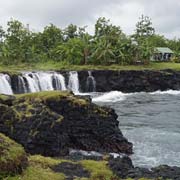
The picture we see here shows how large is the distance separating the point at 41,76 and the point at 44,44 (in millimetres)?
34397

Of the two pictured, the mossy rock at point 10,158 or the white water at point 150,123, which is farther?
the white water at point 150,123

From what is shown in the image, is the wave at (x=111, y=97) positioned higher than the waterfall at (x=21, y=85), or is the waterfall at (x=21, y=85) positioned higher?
the waterfall at (x=21, y=85)

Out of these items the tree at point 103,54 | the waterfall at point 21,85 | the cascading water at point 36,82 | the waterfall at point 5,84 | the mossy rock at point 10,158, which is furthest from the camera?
the tree at point 103,54

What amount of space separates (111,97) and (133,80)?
872 centimetres

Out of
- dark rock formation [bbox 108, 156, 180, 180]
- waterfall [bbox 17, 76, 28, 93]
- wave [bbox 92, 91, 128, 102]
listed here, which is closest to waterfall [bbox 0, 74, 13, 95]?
waterfall [bbox 17, 76, 28, 93]

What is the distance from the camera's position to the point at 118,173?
14.3 m

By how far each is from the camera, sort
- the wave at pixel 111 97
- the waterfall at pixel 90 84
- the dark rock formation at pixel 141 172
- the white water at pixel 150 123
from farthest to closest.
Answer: the waterfall at pixel 90 84 → the wave at pixel 111 97 → the white water at pixel 150 123 → the dark rock formation at pixel 141 172

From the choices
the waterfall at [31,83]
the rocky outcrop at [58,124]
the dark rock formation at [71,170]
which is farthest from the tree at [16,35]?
Answer: the dark rock formation at [71,170]

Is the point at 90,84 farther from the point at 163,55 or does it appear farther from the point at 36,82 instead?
the point at 163,55

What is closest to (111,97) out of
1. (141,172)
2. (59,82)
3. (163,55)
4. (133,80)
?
(59,82)

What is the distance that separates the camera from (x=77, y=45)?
72062mm

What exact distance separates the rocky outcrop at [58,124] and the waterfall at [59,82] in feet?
97.8

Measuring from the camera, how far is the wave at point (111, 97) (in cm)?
5000

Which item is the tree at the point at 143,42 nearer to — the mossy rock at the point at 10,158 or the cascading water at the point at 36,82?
the cascading water at the point at 36,82
